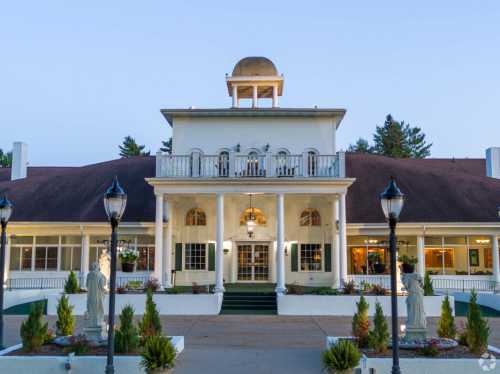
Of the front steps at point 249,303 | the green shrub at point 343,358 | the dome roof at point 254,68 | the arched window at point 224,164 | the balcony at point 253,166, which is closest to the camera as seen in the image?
the green shrub at point 343,358

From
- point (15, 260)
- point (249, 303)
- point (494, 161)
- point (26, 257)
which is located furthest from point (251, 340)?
point (494, 161)

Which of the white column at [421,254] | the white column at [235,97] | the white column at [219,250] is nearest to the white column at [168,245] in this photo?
the white column at [219,250]

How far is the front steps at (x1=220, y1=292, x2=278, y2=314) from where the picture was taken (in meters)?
19.7

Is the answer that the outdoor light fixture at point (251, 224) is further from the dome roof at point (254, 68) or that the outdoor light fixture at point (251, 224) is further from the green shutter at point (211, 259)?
the dome roof at point (254, 68)

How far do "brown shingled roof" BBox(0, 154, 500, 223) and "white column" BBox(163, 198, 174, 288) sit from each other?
5.32 ft

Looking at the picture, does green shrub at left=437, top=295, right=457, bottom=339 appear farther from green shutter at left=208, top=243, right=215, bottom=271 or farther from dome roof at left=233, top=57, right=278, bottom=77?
dome roof at left=233, top=57, right=278, bottom=77

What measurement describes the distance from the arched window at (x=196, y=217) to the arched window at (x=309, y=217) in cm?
482

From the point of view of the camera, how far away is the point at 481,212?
24.5 m

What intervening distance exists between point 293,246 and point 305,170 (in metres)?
4.99

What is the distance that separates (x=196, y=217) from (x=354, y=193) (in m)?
8.00

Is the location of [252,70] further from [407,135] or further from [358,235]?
[407,135]

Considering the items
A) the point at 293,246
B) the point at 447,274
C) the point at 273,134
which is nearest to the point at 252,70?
the point at 273,134

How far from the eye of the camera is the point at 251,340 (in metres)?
13.4

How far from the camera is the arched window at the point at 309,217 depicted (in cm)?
2528
